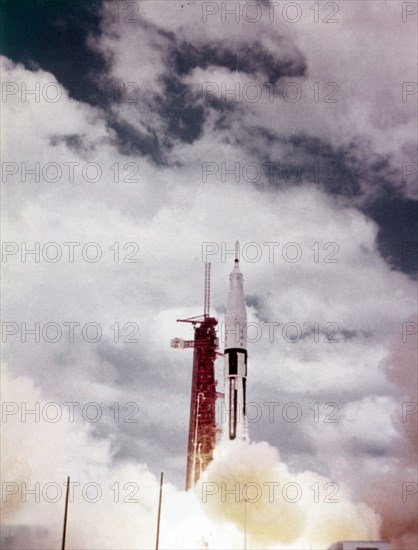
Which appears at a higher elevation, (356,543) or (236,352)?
(236,352)

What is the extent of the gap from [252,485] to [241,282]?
13278mm

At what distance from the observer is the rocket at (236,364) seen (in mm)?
48344

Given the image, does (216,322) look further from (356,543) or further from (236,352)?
(356,543)

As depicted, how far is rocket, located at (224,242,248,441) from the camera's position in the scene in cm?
4834

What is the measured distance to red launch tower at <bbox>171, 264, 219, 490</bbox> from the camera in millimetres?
53406

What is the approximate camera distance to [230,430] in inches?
1901

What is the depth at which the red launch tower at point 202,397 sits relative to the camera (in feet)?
175

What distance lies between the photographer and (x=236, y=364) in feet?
160

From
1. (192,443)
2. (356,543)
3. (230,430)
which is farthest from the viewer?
(192,443)

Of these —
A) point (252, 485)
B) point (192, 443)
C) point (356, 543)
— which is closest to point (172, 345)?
point (192, 443)

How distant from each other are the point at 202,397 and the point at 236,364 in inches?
256

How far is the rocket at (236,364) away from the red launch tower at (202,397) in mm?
5479

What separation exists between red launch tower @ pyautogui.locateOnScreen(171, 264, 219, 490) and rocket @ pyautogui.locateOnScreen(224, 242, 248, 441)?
5479mm

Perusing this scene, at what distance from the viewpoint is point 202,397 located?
178 ft
